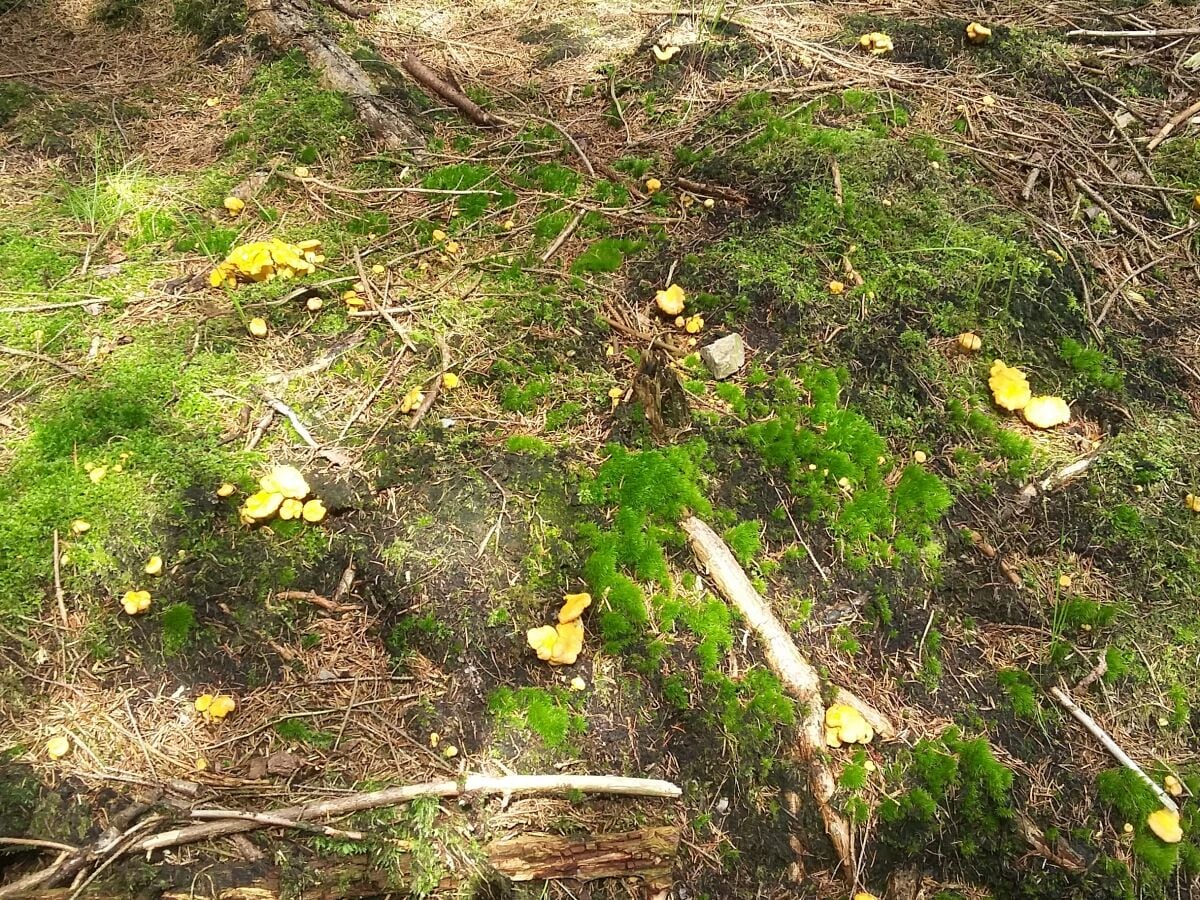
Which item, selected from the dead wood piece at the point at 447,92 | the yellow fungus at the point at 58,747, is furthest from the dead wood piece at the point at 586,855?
the dead wood piece at the point at 447,92

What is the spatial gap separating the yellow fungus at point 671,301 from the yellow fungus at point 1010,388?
1.76 m

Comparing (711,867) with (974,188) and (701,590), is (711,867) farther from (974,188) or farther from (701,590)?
(974,188)

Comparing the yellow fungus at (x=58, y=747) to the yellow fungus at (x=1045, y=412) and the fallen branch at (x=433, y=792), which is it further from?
the yellow fungus at (x=1045, y=412)

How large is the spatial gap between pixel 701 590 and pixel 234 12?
20.4 ft

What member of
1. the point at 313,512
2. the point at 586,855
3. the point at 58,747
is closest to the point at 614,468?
the point at 313,512

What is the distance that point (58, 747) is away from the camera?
2.73 metres

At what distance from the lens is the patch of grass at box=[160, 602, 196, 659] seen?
9.91 feet

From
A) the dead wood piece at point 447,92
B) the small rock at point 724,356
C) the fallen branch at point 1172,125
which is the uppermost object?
the dead wood piece at point 447,92

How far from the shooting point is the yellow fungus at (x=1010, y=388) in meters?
3.83

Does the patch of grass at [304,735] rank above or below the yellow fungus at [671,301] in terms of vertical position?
below

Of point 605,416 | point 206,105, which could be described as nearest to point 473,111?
point 206,105

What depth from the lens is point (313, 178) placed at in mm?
4777

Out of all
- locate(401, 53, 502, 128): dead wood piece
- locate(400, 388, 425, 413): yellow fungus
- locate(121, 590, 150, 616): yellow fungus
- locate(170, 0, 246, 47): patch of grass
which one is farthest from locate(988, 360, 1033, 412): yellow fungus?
locate(170, 0, 246, 47): patch of grass

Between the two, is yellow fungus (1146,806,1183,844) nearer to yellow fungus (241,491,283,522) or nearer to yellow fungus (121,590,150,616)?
yellow fungus (241,491,283,522)
